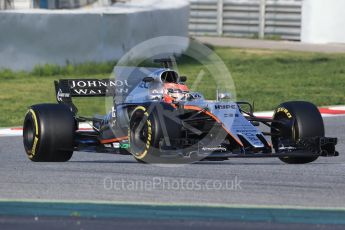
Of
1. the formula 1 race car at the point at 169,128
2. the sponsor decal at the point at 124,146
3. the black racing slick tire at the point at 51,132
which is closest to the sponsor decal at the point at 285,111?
the formula 1 race car at the point at 169,128

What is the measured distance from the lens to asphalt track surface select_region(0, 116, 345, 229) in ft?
26.2

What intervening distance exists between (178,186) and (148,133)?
1.05 metres

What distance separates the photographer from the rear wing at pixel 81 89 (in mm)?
12553

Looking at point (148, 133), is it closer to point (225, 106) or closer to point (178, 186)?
point (225, 106)

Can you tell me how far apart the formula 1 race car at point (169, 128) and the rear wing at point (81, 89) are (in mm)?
195

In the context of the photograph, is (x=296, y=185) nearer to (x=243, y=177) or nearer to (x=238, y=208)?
(x=243, y=177)

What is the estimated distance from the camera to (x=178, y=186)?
32.2 feet

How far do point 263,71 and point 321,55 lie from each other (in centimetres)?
384

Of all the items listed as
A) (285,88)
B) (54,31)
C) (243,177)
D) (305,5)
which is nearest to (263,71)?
(285,88)

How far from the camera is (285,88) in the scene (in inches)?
825

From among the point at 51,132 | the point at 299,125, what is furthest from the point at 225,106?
the point at 51,132

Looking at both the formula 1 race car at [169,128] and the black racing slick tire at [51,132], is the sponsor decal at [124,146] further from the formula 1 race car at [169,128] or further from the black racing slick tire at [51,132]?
the black racing slick tire at [51,132]

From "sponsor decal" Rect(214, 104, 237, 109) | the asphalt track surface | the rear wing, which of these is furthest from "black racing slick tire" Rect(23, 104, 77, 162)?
"sponsor decal" Rect(214, 104, 237, 109)

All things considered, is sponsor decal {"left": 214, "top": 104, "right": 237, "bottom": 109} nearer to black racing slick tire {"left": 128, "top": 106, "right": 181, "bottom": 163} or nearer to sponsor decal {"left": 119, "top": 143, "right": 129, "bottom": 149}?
black racing slick tire {"left": 128, "top": 106, "right": 181, "bottom": 163}
